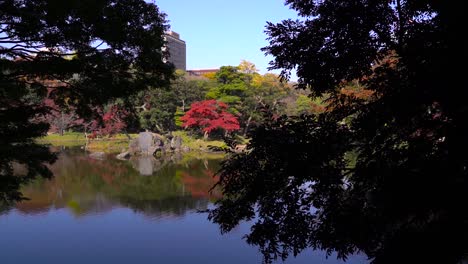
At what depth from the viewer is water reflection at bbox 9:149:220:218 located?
10719 millimetres

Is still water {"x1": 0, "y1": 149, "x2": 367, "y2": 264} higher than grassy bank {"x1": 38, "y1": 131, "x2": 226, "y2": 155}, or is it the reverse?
grassy bank {"x1": 38, "y1": 131, "x2": 226, "y2": 155}

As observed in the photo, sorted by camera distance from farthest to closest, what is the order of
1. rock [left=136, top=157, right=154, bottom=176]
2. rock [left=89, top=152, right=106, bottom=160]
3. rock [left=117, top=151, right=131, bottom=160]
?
rock [left=89, top=152, right=106, bottom=160], rock [left=117, top=151, right=131, bottom=160], rock [left=136, top=157, right=154, bottom=176]

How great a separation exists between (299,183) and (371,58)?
869mm

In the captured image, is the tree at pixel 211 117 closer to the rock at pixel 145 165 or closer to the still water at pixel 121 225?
the rock at pixel 145 165

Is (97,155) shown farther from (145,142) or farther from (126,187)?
(126,187)

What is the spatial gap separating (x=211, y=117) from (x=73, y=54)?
17.8 meters

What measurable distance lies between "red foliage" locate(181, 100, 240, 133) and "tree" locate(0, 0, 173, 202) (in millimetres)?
16662

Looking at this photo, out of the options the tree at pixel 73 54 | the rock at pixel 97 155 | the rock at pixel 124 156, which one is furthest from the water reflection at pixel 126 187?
the tree at pixel 73 54

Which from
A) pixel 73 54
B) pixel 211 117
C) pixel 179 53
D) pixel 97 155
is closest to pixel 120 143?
pixel 97 155

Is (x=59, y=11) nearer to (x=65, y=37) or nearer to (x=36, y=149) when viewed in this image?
(x=65, y=37)

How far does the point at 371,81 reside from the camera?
8.09ft

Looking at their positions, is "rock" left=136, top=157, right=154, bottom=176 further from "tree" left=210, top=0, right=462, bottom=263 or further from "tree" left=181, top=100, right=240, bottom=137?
"tree" left=210, top=0, right=462, bottom=263

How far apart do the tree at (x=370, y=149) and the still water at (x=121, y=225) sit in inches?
132

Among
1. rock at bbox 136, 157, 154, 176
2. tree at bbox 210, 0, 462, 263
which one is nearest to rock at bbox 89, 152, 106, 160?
rock at bbox 136, 157, 154, 176
